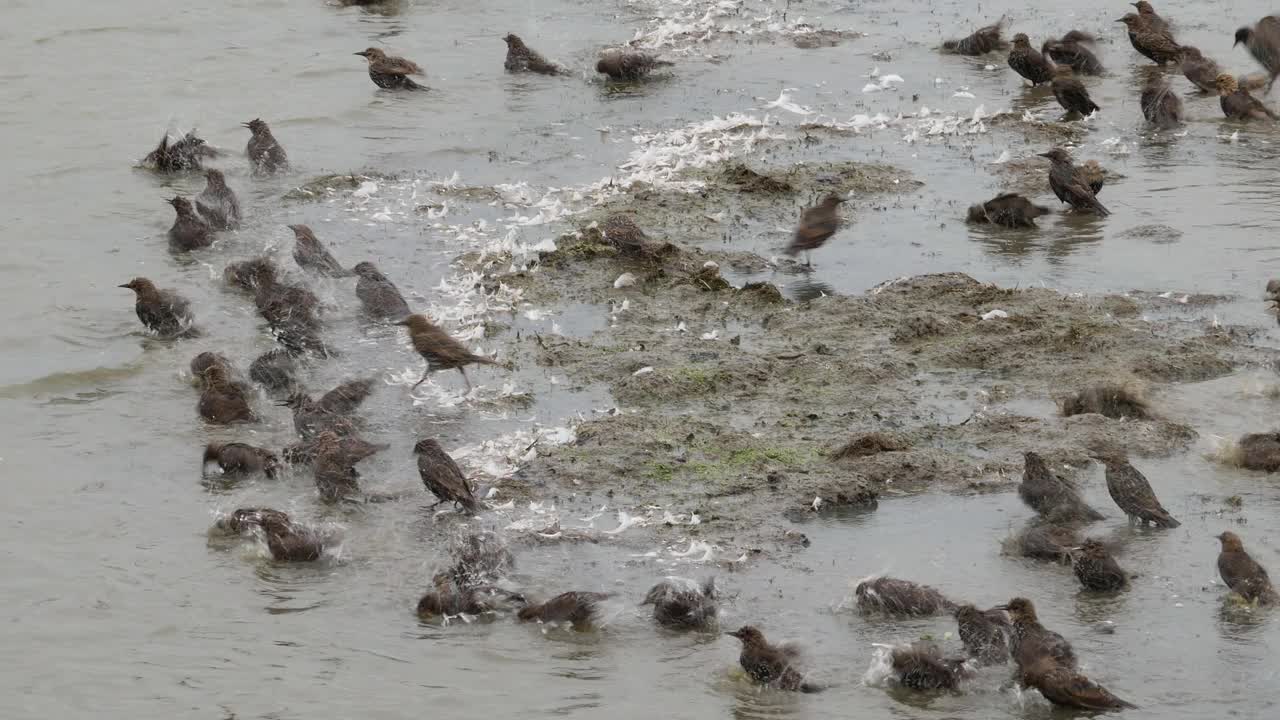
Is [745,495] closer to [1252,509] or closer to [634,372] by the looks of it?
[634,372]

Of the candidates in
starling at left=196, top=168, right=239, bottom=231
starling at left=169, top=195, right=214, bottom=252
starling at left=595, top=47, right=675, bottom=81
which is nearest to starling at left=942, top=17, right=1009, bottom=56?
starling at left=595, top=47, right=675, bottom=81

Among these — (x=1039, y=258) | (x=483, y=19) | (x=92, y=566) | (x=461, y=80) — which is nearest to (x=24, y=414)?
(x=92, y=566)

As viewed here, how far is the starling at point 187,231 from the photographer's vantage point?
13.7 m

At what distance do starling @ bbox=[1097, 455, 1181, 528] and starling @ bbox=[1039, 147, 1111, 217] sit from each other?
5035 millimetres

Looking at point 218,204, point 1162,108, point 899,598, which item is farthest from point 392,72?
point 899,598

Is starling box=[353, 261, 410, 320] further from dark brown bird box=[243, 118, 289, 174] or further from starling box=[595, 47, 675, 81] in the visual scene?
starling box=[595, 47, 675, 81]

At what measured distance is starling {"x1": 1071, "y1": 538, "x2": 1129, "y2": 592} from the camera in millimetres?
8172

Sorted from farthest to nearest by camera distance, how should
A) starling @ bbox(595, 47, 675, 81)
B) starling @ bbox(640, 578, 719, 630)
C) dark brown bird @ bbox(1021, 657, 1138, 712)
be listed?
starling @ bbox(595, 47, 675, 81), starling @ bbox(640, 578, 719, 630), dark brown bird @ bbox(1021, 657, 1138, 712)

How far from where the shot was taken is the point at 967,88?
17562mm

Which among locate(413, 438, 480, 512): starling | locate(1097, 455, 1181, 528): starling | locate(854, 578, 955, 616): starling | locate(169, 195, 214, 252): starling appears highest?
locate(1097, 455, 1181, 528): starling

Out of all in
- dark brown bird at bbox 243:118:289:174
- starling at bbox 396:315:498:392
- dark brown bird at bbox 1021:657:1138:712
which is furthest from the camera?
dark brown bird at bbox 243:118:289:174

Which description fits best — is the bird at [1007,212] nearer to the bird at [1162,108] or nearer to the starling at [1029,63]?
the bird at [1162,108]

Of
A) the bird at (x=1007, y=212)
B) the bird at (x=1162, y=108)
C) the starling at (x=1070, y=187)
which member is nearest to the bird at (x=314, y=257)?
the bird at (x=1007, y=212)

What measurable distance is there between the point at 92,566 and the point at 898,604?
4.33m
